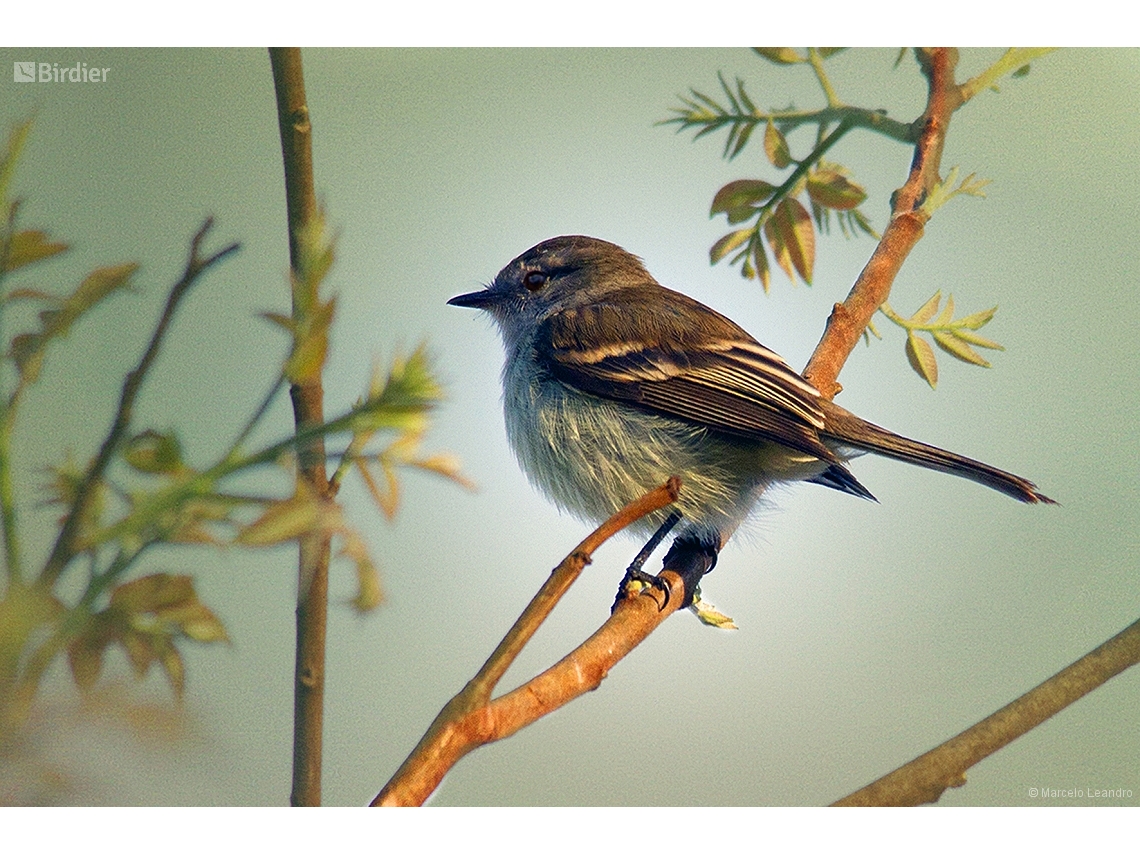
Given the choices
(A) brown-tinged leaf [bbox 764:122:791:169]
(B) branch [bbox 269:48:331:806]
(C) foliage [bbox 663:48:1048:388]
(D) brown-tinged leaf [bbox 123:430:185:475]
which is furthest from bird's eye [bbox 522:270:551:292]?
(D) brown-tinged leaf [bbox 123:430:185:475]

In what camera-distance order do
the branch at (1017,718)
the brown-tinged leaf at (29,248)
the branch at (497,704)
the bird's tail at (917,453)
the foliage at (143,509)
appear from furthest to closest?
the bird's tail at (917,453) → the branch at (1017,718) → the branch at (497,704) → the brown-tinged leaf at (29,248) → the foliage at (143,509)

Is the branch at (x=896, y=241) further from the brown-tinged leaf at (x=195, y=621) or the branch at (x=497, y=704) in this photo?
the brown-tinged leaf at (x=195, y=621)

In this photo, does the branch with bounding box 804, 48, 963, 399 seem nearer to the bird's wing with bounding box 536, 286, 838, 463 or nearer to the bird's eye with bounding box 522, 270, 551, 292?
the bird's wing with bounding box 536, 286, 838, 463

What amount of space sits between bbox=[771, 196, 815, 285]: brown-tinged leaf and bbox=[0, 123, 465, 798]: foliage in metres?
0.96

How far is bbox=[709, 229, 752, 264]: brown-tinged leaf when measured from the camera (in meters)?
1.34

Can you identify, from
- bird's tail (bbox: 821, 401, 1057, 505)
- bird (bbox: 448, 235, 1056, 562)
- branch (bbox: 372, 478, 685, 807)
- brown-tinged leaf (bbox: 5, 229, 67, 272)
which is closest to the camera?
brown-tinged leaf (bbox: 5, 229, 67, 272)

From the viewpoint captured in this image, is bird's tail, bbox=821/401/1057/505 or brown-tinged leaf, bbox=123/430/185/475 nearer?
brown-tinged leaf, bbox=123/430/185/475

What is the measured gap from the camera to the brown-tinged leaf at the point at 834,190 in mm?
1345

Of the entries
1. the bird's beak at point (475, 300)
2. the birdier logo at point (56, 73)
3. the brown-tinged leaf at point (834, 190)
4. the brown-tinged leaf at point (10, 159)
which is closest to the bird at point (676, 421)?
the bird's beak at point (475, 300)

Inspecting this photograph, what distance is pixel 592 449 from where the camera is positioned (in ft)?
4.26

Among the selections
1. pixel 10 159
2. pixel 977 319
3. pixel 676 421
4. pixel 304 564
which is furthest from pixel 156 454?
pixel 977 319

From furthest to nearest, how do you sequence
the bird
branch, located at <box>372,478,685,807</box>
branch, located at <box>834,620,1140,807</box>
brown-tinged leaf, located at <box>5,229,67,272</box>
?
the bird
branch, located at <box>834,620,1140,807</box>
branch, located at <box>372,478,685,807</box>
brown-tinged leaf, located at <box>5,229,67,272</box>

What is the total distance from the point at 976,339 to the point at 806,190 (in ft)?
1.07

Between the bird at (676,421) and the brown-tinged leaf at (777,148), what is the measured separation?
22 centimetres
